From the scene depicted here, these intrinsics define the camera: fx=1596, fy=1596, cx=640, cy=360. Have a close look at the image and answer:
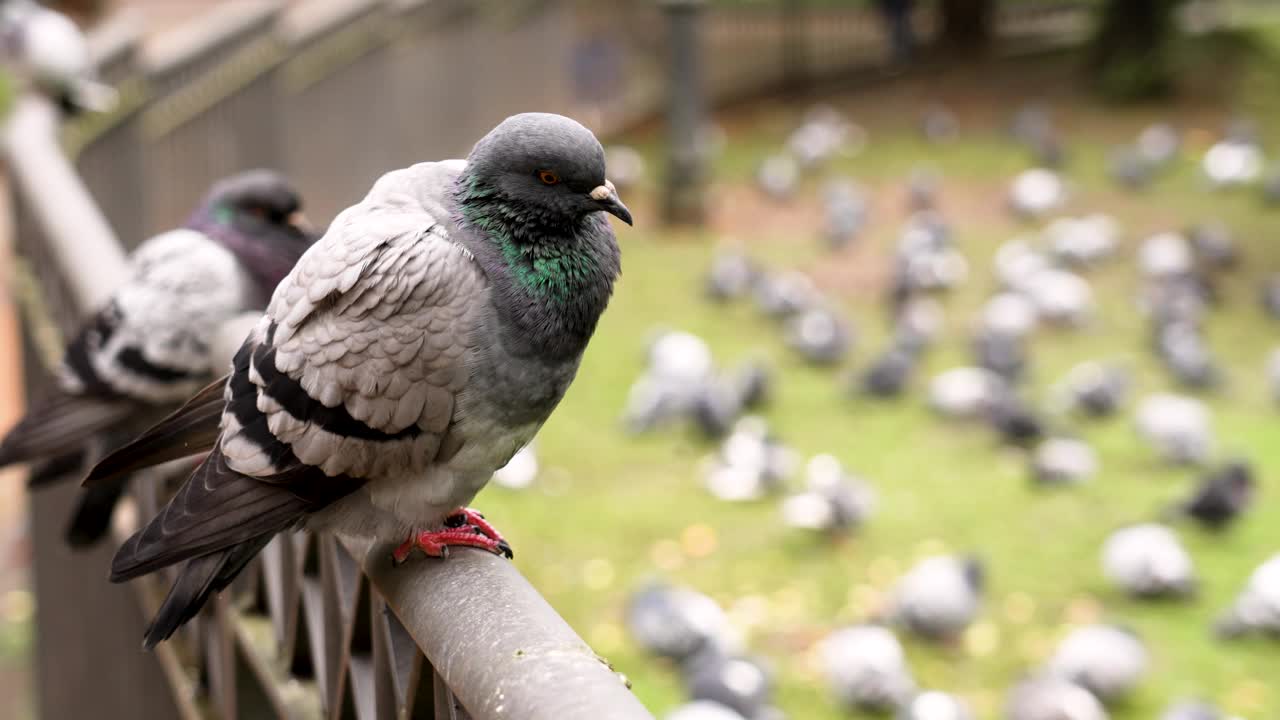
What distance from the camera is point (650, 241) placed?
11.8 m

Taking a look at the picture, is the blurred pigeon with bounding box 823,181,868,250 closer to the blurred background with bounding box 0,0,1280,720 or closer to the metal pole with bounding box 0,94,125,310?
the blurred background with bounding box 0,0,1280,720

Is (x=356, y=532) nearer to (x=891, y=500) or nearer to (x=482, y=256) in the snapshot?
(x=482, y=256)

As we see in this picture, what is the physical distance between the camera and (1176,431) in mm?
7062

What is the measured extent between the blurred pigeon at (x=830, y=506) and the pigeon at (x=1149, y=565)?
1034 mm

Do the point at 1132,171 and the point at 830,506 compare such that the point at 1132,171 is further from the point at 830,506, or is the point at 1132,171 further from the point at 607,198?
the point at 607,198

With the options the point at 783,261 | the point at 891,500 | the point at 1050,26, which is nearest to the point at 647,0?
the point at 1050,26

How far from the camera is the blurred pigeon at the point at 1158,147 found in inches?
469

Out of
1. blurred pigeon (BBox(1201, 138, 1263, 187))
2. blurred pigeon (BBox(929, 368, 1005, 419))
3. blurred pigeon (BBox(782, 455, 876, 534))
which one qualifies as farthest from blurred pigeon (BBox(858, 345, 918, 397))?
blurred pigeon (BBox(1201, 138, 1263, 187))

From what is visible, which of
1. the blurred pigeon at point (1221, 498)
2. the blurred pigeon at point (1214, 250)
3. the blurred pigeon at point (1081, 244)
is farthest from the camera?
the blurred pigeon at point (1081, 244)

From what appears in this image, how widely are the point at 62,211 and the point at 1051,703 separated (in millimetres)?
3108

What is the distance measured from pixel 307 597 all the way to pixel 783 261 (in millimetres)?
8514

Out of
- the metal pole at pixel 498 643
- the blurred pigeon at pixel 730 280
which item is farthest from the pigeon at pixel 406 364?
the blurred pigeon at pixel 730 280

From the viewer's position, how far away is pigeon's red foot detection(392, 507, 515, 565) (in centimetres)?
219

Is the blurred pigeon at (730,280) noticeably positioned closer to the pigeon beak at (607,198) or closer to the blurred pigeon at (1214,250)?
the blurred pigeon at (1214,250)
